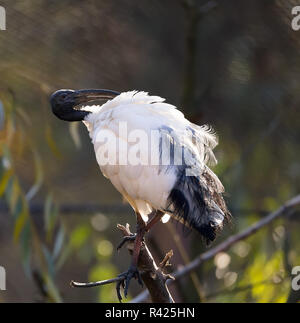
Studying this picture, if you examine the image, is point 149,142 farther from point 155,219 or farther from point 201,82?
point 201,82

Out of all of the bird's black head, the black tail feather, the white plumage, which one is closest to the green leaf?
the bird's black head

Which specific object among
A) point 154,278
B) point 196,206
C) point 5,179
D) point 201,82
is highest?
point 196,206

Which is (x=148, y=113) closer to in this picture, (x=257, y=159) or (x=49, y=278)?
(x=49, y=278)

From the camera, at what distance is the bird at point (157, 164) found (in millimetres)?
2479

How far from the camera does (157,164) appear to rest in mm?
2527

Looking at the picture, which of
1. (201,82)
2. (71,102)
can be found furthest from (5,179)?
(201,82)

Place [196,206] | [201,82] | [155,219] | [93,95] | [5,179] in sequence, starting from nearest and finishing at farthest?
[196,206]
[155,219]
[93,95]
[5,179]
[201,82]

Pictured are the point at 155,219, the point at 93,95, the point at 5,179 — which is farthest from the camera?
the point at 5,179

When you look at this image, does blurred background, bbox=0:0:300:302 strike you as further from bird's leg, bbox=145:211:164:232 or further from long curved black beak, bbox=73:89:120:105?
bird's leg, bbox=145:211:164:232

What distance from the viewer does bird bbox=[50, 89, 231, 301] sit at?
2.48 meters

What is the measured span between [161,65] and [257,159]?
101cm

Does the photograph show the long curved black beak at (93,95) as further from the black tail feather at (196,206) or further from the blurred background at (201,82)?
the blurred background at (201,82)
